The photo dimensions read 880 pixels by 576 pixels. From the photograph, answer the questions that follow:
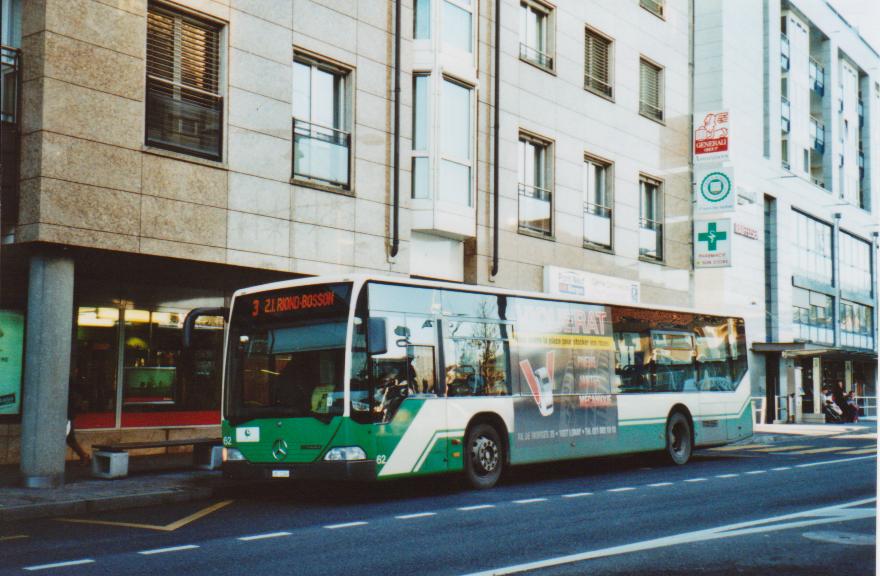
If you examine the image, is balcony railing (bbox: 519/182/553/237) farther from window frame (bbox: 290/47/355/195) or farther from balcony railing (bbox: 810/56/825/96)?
balcony railing (bbox: 810/56/825/96)

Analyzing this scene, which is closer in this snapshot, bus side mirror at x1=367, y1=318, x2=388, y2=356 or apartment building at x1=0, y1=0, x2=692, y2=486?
bus side mirror at x1=367, y1=318, x2=388, y2=356

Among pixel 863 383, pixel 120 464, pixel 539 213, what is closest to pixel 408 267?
pixel 539 213

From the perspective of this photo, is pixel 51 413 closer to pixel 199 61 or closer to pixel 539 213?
pixel 199 61

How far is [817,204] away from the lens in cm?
4628

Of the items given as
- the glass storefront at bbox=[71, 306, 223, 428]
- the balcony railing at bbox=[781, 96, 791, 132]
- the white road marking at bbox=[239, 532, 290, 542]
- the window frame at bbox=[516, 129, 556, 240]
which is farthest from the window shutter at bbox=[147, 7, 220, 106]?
the balcony railing at bbox=[781, 96, 791, 132]

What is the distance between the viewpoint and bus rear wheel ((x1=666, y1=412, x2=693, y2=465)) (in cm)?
1861

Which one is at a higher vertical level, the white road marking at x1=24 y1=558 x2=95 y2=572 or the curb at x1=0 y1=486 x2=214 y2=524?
the white road marking at x1=24 y1=558 x2=95 y2=572

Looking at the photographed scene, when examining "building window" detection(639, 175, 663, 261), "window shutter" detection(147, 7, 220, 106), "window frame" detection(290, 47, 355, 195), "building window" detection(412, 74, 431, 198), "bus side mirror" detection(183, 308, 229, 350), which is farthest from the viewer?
"building window" detection(639, 175, 663, 261)

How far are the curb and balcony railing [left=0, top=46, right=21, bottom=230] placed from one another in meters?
4.18

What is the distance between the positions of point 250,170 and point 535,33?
10936mm

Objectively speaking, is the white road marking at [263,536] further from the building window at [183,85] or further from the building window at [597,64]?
the building window at [597,64]

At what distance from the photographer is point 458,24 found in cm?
2245

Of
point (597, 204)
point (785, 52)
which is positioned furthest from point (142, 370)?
point (785, 52)

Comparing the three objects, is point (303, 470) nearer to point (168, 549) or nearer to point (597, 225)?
point (168, 549)
